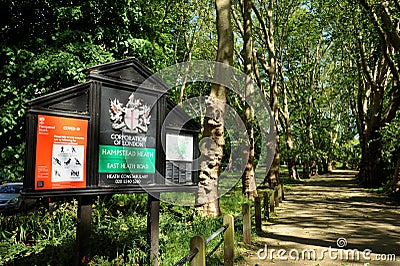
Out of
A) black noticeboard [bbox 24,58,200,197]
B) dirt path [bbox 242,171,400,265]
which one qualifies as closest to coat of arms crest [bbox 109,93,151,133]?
black noticeboard [bbox 24,58,200,197]

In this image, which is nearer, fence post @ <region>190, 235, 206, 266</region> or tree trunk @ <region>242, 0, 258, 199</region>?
fence post @ <region>190, 235, 206, 266</region>

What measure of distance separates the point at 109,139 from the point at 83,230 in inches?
56.9

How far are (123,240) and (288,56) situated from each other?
28.7 m

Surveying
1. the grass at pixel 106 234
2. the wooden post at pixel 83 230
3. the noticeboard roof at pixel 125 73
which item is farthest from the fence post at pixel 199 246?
the noticeboard roof at pixel 125 73

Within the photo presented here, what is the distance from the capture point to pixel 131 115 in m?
6.44

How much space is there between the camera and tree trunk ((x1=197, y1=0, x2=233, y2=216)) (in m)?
10.6

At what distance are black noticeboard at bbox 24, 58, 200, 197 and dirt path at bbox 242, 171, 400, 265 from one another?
9.51ft

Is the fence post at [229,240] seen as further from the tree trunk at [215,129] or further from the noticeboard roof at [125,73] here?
the tree trunk at [215,129]

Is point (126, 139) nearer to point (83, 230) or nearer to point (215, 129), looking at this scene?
point (83, 230)

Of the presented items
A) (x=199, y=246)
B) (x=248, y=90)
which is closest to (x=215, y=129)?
(x=199, y=246)

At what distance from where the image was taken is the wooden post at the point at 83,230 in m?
5.93

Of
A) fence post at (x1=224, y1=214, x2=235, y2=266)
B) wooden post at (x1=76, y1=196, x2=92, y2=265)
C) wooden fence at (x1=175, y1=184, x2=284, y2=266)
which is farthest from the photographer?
fence post at (x1=224, y1=214, x2=235, y2=266)

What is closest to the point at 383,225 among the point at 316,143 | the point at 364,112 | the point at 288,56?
the point at 364,112

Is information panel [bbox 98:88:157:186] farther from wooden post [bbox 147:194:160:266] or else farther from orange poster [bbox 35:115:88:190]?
wooden post [bbox 147:194:160:266]
